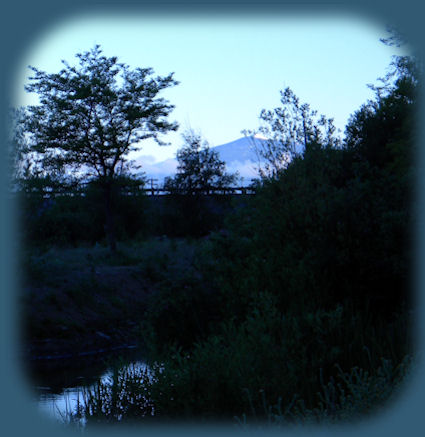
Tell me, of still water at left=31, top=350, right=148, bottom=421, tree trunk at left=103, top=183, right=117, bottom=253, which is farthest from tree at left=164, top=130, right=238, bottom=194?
still water at left=31, top=350, right=148, bottom=421

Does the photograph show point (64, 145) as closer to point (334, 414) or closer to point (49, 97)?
point (49, 97)

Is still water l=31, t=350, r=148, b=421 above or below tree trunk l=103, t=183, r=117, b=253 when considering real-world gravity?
below

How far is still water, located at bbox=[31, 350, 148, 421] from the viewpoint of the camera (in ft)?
42.0

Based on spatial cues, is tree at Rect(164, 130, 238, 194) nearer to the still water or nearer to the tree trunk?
the tree trunk

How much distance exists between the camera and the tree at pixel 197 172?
3791 cm

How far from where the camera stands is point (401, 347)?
30.2 feet

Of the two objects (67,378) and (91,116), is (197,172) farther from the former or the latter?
(67,378)

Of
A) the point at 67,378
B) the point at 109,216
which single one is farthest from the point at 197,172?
the point at 67,378

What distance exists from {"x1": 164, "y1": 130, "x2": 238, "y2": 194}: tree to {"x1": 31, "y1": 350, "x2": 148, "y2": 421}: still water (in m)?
20.1

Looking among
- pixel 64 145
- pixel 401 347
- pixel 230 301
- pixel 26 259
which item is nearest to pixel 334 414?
pixel 401 347

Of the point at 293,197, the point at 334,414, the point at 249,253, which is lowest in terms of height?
the point at 334,414

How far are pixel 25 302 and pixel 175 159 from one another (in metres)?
20.8

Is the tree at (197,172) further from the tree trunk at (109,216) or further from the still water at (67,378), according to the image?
the still water at (67,378)

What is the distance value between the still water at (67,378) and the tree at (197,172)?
65.8 ft
